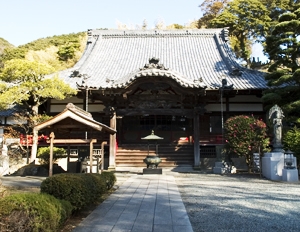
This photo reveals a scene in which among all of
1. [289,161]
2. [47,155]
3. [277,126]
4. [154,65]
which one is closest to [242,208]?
[289,161]

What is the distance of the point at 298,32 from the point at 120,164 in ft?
36.1

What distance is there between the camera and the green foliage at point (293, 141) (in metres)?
12.5

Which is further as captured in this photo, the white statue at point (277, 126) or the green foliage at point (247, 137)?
the green foliage at point (247, 137)

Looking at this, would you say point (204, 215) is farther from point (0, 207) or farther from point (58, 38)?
point (58, 38)

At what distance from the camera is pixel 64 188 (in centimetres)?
508

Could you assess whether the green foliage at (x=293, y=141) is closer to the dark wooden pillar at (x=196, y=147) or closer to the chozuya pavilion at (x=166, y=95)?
the chozuya pavilion at (x=166, y=95)

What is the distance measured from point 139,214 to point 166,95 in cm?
1199

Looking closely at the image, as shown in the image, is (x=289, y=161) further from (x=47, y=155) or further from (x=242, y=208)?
Result: (x=47, y=155)

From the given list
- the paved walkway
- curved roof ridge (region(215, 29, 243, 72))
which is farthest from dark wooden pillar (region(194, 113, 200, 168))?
the paved walkway

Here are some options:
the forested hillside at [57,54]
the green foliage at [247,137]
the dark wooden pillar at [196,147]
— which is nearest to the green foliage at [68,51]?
the forested hillside at [57,54]

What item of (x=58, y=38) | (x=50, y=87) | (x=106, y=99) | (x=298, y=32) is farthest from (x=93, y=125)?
(x=58, y=38)

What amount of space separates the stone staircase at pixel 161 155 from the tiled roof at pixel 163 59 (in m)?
3.89

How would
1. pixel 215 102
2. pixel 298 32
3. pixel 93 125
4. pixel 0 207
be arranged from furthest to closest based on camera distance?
1. pixel 215 102
2. pixel 298 32
3. pixel 93 125
4. pixel 0 207

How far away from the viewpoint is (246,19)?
1331 inches
